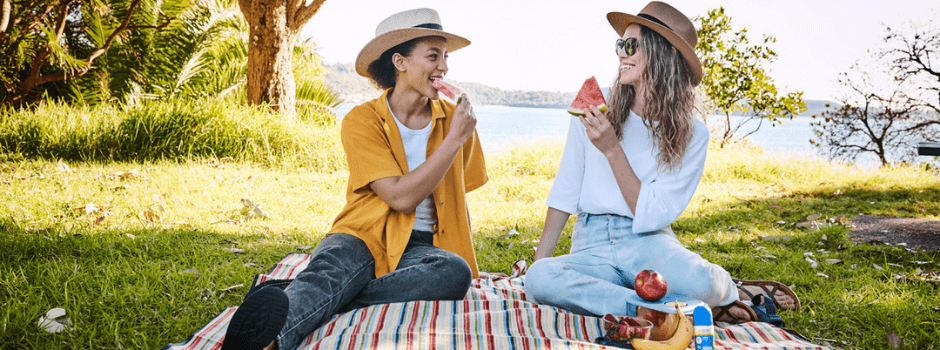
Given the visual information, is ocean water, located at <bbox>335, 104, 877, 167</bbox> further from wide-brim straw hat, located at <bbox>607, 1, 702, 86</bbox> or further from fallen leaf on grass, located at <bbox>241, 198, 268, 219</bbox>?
wide-brim straw hat, located at <bbox>607, 1, 702, 86</bbox>

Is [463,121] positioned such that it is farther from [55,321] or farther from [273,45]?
[273,45]

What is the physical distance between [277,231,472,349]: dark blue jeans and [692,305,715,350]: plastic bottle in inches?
46.3

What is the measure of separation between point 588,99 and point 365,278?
143cm

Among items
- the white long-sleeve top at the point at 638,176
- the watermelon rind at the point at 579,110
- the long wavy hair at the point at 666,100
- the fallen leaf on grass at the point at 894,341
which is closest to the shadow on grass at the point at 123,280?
the white long-sleeve top at the point at 638,176

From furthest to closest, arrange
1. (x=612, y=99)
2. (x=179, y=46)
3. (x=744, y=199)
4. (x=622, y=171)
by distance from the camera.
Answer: (x=179, y=46)
(x=744, y=199)
(x=612, y=99)
(x=622, y=171)

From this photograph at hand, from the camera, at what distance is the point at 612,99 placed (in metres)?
3.29

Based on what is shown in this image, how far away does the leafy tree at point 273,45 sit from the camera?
9805 mm

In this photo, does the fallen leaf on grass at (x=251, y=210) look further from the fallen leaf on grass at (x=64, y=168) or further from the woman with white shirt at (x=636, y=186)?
the woman with white shirt at (x=636, y=186)

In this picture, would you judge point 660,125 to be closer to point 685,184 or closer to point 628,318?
point 685,184

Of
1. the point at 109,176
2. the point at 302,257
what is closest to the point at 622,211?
the point at 302,257

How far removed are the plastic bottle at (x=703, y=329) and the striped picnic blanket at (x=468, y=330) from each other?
18 centimetres

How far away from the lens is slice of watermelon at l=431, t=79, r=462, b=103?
3.11 metres

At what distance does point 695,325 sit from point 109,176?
7099mm

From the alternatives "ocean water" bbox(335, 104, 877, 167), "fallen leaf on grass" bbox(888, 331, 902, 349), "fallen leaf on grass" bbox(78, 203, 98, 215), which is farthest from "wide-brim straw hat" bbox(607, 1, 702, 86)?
"ocean water" bbox(335, 104, 877, 167)
